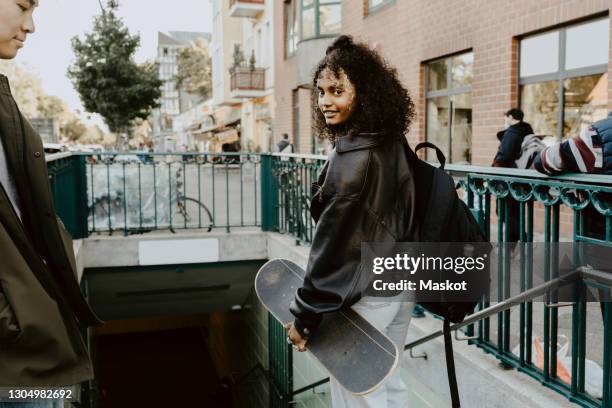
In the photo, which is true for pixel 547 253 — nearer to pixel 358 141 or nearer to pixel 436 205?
pixel 436 205

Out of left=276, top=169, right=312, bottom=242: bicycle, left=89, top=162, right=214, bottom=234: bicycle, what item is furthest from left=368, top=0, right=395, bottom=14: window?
left=89, top=162, right=214, bottom=234: bicycle

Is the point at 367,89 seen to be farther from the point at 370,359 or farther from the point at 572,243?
the point at 572,243

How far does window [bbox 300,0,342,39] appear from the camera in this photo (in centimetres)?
1602

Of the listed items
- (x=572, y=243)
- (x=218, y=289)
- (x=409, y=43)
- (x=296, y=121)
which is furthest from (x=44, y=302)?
(x=296, y=121)

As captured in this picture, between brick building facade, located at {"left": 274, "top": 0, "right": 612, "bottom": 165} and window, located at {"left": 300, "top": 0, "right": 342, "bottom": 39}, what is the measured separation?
2.87 meters

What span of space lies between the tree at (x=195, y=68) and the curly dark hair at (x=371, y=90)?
5073cm

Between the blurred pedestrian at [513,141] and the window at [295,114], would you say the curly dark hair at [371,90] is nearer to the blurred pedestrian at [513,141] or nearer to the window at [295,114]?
the blurred pedestrian at [513,141]

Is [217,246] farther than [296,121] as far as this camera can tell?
No

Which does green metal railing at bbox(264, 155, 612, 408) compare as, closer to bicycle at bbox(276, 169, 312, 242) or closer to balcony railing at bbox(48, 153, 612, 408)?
balcony railing at bbox(48, 153, 612, 408)

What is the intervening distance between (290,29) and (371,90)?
17.6 metres

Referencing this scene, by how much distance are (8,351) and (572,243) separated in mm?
2328

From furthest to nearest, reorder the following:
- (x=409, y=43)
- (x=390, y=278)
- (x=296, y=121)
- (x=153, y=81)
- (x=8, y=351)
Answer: (x=153, y=81)
(x=296, y=121)
(x=409, y=43)
(x=390, y=278)
(x=8, y=351)

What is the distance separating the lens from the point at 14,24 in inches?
68.3

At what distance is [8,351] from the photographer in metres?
1.56
